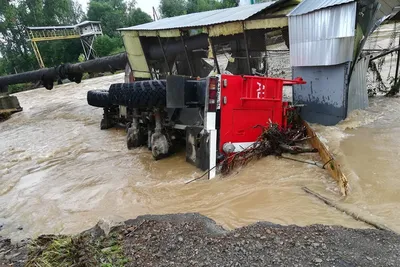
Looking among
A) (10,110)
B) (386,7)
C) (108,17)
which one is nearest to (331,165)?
(386,7)

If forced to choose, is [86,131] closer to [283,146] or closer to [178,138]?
[178,138]

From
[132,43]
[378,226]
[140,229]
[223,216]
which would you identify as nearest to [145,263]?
[140,229]

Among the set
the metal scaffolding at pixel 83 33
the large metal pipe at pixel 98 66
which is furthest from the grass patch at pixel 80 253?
the metal scaffolding at pixel 83 33

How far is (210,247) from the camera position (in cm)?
265

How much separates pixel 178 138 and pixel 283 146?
2.18 meters

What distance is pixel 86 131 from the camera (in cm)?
1005

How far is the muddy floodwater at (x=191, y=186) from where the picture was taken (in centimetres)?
352

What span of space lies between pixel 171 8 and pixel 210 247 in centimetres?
4298

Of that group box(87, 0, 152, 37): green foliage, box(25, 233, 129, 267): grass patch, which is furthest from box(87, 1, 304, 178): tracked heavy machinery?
box(87, 0, 152, 37): green foliage

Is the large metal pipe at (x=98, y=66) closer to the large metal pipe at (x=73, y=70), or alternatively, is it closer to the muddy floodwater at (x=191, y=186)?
the large metal pipe at (x=73, y=70)

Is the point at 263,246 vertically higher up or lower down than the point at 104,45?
lower down

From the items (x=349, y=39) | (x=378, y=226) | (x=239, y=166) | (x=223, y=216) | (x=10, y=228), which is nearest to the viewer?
(x=378, y=226)

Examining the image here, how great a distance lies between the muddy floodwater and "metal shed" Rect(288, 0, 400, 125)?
19.1 inches

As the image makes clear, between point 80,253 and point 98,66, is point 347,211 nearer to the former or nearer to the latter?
point 80,253
